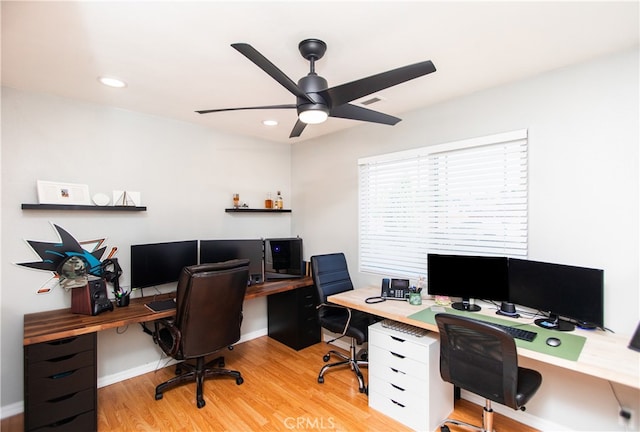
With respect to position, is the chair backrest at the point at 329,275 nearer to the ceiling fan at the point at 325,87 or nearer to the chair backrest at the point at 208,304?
the chair backrest at the point at 208,304

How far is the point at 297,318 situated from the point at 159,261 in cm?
160

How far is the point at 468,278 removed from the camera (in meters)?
2.48

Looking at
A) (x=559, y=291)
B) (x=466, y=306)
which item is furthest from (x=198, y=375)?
(x=559, y=291)

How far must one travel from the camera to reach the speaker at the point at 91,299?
2.43 m

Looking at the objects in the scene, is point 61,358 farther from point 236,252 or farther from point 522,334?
point 522,334

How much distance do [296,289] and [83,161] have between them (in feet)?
7.93

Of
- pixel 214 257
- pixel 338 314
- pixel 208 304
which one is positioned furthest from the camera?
pixel 214 257

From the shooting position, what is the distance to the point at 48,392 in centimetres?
203

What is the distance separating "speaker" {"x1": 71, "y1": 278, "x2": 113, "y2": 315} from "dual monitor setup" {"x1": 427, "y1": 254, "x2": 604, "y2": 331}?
8.90 feet

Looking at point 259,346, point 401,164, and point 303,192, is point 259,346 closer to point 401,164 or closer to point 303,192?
point 303,192

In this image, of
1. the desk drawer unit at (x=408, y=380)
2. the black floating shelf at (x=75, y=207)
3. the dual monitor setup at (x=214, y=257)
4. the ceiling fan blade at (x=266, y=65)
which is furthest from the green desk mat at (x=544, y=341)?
the black floating shelf at (x=75, y=207)

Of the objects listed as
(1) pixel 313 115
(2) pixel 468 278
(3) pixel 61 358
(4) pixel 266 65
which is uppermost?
(4) pixel 266 65

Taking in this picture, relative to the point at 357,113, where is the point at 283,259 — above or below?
below

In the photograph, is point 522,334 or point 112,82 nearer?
point 522,334
